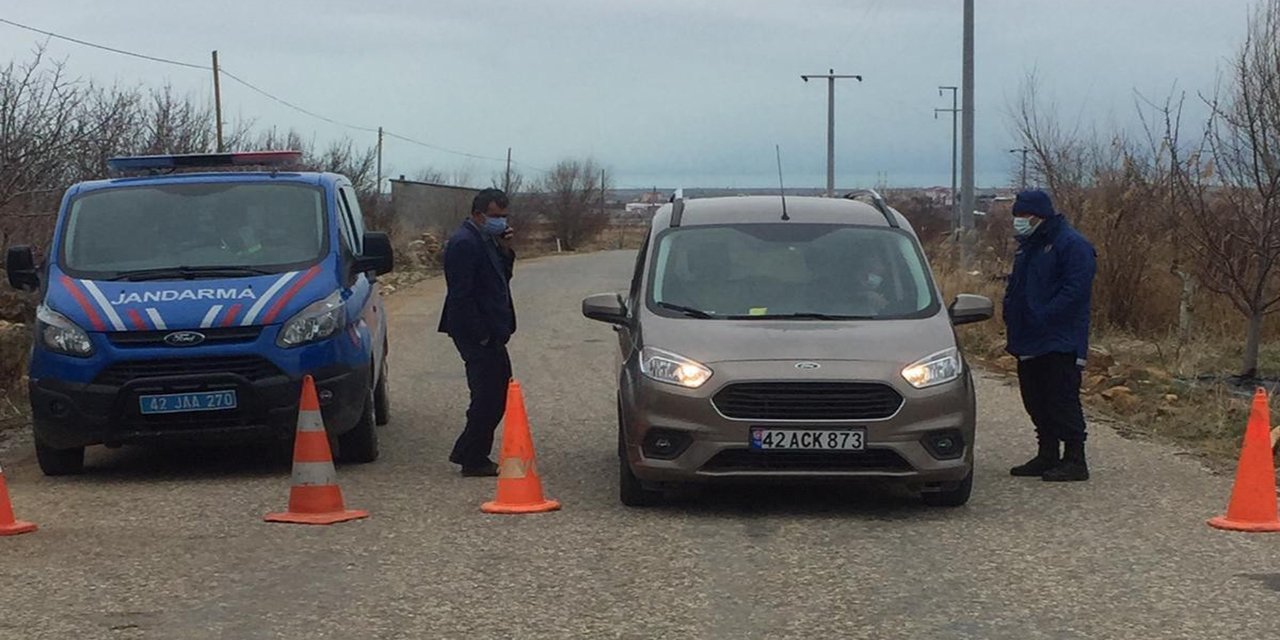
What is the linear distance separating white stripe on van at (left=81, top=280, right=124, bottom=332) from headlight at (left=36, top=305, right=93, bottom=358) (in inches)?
6.9

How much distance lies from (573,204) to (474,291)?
201ft

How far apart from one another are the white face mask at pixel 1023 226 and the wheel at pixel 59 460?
588 cm

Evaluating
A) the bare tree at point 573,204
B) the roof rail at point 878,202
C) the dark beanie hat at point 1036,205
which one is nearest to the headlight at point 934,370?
the roof rail at point 878,202

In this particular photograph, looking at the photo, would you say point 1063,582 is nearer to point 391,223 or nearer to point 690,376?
point 690,376

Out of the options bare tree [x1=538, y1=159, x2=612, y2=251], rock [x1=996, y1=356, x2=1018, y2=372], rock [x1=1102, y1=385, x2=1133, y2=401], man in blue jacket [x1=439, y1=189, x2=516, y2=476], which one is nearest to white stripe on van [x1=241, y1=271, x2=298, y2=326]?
man in blue jacket [x1=439, y1=189, x2=516, y2=476]

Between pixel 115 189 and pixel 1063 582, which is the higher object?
pixel 115 189

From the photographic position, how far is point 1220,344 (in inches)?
750

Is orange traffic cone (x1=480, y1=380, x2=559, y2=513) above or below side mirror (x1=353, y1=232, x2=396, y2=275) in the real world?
below

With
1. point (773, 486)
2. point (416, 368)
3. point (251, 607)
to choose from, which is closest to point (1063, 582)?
point (773, 486)

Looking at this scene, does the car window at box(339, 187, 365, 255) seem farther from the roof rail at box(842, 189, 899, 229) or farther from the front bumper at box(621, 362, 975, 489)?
the front bumper at box(621, 362, 975, 489)

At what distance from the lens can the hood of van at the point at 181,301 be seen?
364 inches

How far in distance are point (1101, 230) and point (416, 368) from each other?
8.81m

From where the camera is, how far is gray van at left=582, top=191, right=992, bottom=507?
7953 mm

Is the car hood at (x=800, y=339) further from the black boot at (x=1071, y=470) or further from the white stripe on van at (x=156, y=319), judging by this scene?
the white stripe on van at (x=156, y=319)
